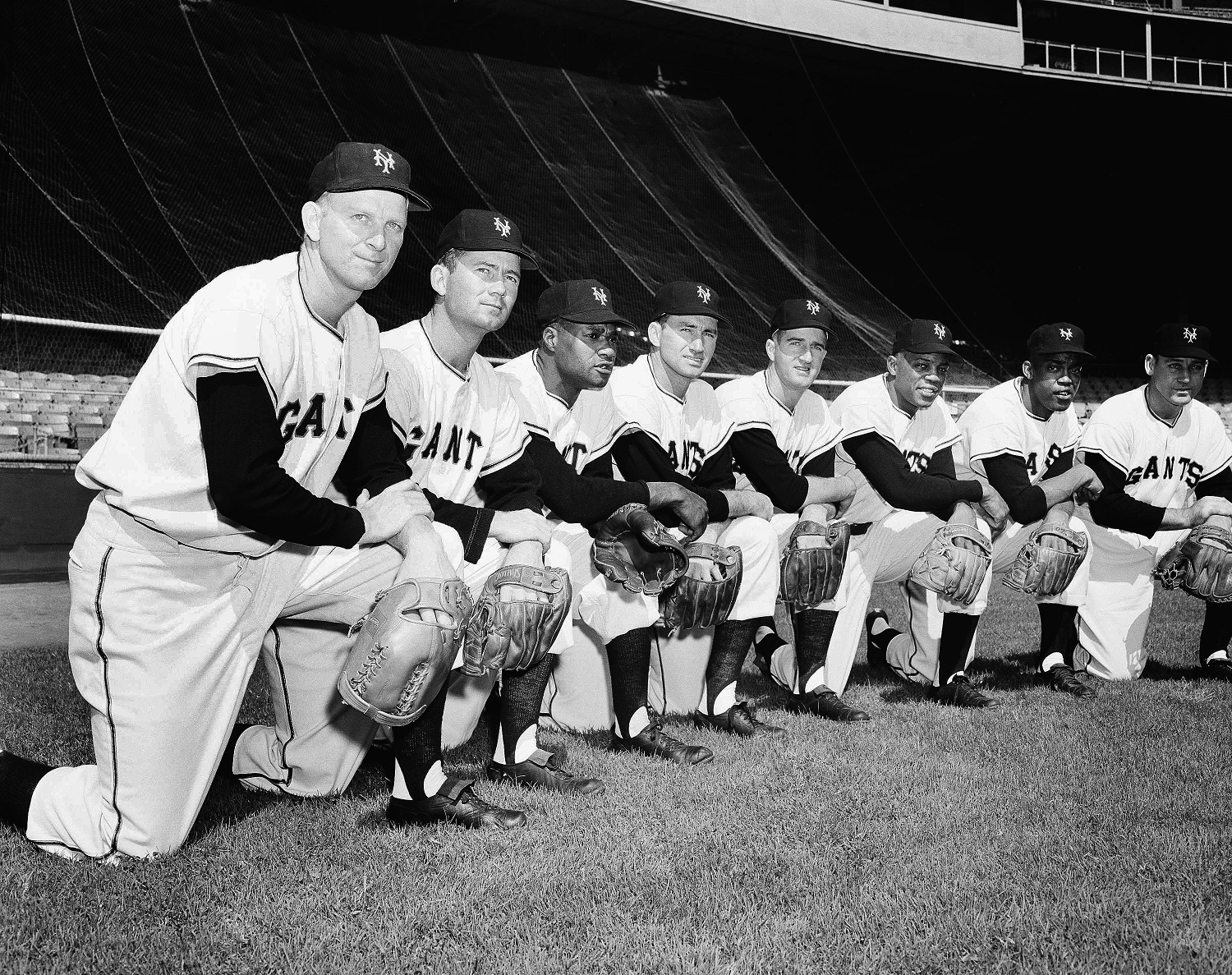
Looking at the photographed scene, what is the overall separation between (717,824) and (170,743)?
1.32m

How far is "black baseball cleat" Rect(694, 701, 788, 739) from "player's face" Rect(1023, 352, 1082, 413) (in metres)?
2.07

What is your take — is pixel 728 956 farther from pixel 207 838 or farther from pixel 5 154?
pixel 5 154

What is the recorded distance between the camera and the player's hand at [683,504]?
12.5ft

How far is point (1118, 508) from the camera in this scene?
5.15m

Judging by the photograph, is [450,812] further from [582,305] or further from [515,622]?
[582,305]

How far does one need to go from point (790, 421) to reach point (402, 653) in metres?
2.50

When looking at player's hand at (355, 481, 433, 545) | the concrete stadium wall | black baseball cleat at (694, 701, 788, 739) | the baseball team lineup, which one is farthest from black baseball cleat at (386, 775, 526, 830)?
the concrete stadium wall

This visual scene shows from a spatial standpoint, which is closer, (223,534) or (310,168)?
(223,534)

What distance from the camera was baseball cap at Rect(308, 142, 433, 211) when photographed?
9.05 feet

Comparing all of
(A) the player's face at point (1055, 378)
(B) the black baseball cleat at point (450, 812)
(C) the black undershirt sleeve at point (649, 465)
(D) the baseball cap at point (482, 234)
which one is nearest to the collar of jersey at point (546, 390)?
(C) the black undershirt sleeve at point (649, 465)

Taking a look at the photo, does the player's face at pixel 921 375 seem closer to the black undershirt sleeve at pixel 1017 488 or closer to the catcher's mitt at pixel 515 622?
the black undershirt sleeve at pixel 1017 488

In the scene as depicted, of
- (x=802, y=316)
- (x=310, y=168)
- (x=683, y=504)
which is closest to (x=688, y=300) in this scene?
(x=802, y=316)

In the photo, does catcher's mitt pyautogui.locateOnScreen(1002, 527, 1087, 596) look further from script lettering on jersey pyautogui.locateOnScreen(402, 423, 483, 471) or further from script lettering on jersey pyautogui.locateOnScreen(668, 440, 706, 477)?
script lettering on jersey pyautogui.locateOnScreen(402, 423, 483, 471)

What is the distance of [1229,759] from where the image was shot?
3.52 metres
